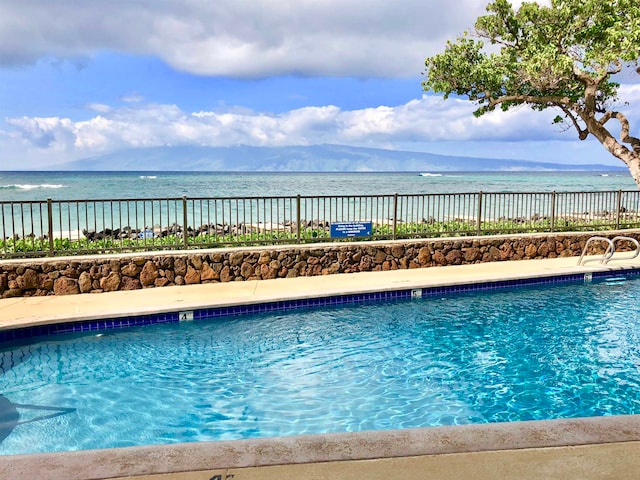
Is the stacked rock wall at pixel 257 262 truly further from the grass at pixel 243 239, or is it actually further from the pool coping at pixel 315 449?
the pool coping at pixel 315 449

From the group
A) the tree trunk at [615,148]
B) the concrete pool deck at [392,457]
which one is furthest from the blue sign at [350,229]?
the concrete pool deck at [392,457]

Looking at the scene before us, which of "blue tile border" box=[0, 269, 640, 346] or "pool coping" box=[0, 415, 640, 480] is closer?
"pool coping" box=[0, 415, 640, 480]

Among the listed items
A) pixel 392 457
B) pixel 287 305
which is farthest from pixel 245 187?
pixel 392 457

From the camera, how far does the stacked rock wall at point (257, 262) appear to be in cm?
884

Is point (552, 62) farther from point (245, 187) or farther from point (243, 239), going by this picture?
point (245, 187)

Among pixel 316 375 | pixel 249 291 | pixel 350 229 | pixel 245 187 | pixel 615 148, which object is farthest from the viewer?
pixel 245 187

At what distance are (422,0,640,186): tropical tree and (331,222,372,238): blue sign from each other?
5.33m

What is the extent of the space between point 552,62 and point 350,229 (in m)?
6.22

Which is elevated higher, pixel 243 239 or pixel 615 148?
pixel 615 148

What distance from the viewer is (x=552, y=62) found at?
12.5 metres

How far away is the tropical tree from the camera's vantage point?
12.6m

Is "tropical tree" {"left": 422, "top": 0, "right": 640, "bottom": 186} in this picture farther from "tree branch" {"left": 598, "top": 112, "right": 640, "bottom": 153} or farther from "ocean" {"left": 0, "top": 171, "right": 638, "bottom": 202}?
"ocean" {"left": 0, "top": 171, "right": 638, "bottom": 202}

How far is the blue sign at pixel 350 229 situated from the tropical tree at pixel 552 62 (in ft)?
17.5

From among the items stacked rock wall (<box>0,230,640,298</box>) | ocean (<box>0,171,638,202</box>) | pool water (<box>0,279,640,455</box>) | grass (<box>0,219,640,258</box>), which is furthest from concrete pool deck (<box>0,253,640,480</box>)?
ocean (<box>0,171,638,202</box>)
